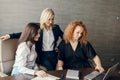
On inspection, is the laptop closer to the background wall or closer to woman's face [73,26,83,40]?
woman's face [73,26,83,40]

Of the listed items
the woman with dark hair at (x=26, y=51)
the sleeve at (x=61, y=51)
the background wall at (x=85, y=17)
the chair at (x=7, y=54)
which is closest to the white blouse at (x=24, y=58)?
the woman with dark hair at (x=26, y=51)

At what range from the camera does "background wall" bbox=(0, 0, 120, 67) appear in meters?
3.63

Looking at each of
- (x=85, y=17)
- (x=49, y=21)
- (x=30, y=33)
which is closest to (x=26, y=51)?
(x=30, y=33)

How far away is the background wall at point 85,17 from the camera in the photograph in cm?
363

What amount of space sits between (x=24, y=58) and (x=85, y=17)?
1.83 meters

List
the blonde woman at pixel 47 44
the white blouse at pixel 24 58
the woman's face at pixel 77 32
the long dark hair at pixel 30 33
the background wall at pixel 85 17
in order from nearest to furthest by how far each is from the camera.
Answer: the white blouse at pixel 24 58 → the long dark hair at pixel 30 33 → the woman's face at pixel 77 32 → the blonde woman at pixel 47 44 → the background wall at pixel 85 17

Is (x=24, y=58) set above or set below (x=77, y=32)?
below

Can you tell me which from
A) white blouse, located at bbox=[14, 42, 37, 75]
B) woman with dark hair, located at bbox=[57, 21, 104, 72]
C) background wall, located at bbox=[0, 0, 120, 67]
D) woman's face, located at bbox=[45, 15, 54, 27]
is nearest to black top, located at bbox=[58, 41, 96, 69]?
woman with dark hair, located at bbox=[57, 21, 104, 72]

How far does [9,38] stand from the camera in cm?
291

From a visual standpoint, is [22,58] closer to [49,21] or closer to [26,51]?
[26,51]

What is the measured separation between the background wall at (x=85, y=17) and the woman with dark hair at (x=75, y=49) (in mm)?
902

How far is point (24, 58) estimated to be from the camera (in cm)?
254

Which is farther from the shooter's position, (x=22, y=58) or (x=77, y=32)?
(x=77, y=32)

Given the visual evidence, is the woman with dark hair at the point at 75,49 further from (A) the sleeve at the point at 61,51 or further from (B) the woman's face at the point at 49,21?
(B) the woman's face at the point at 49,21
